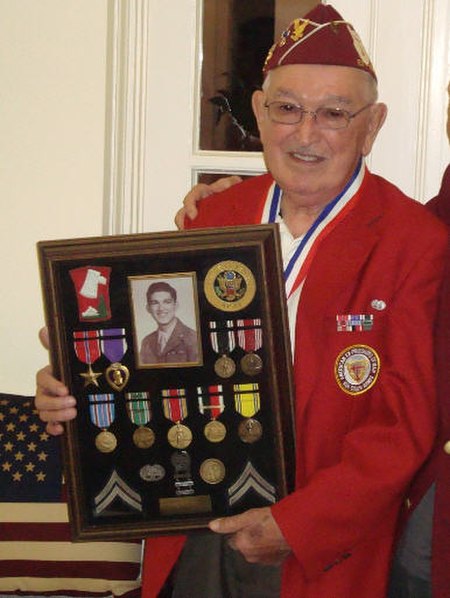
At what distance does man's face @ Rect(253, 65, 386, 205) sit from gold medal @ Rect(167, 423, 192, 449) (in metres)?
0.53

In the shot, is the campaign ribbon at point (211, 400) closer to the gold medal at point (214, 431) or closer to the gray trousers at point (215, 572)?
the gold medal at point (214, 431)

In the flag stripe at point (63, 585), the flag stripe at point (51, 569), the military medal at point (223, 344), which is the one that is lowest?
the flag stripe at point (63, 585)

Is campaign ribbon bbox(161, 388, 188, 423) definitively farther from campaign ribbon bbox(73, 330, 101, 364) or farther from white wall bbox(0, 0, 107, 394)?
white wall bbox(0, 0, 107, 394)

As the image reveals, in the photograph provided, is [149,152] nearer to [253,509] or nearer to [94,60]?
[94,60]

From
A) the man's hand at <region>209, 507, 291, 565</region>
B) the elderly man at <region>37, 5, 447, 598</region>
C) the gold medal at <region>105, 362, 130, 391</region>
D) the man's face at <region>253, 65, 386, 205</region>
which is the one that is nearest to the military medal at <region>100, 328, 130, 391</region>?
the gold medal at <region>105, 362, 130, 391</region>

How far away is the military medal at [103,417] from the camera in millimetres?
1790

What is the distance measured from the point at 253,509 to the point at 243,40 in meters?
1.34

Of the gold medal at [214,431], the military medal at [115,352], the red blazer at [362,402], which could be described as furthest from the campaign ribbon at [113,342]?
the red blazer at [362,402]

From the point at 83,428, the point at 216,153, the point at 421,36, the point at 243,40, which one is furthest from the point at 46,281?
the point at 421,36

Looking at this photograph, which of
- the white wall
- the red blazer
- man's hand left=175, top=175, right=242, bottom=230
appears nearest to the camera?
the red blazer

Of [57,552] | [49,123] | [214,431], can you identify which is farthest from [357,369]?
[49,123]

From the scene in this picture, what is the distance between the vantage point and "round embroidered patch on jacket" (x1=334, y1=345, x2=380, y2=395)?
171 cm

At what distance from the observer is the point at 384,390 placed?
167 centimetres

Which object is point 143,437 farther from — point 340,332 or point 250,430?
point 340,332
